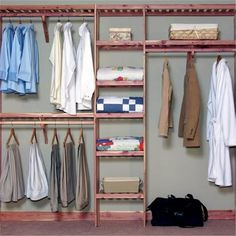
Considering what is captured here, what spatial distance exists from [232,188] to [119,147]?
137 centimetres

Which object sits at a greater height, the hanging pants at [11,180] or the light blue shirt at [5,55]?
the light blue shirt at [5,55]

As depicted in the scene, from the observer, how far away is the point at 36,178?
3809mm

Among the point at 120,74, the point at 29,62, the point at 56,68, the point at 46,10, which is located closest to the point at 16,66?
the point at 29,62

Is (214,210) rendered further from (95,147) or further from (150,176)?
(95,147)

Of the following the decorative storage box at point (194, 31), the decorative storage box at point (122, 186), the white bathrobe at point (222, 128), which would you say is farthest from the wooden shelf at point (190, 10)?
the decorative storage box at point (122, 186)

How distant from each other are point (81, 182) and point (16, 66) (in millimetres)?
1364

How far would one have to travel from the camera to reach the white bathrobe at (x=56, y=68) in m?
3.75

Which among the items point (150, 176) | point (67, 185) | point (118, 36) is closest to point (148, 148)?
point (150, 176)

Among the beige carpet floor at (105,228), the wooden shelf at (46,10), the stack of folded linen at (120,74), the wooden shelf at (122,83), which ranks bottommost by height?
the beige carpet floor at (105,228)

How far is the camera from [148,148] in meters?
4.05

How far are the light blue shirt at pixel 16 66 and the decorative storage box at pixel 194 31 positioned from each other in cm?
158

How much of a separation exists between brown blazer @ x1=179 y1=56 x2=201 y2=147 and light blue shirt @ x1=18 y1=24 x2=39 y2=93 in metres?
1.58

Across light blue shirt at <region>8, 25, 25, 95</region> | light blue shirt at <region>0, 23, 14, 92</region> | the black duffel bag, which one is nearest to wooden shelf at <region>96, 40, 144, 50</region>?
light blue shirt at <region>8, 25, 25, 95</region>

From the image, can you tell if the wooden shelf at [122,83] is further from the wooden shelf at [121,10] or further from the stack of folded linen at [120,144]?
the wooden shelf at [121,10]
